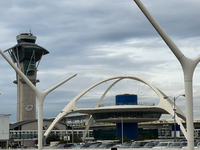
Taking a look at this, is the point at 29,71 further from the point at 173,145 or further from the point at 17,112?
the point at 173,145

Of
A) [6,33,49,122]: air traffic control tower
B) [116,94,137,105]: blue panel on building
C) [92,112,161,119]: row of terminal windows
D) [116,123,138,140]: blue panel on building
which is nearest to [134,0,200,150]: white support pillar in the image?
[92,112,161,119]: row of terminal windows

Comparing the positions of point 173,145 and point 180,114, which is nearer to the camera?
point 173,145

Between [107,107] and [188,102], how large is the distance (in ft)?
261

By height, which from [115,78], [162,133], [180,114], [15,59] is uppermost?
[15,59]

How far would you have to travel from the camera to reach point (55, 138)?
119562 mm

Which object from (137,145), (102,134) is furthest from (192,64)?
(102,134)

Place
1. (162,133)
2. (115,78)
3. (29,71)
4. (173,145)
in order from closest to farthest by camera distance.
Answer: (173,145) → (115,78) → (29,71) → (162,133)

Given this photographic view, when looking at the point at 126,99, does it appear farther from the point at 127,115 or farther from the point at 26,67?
the point at 26,67

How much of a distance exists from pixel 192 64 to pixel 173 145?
23.4 m

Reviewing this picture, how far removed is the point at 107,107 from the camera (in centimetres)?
10688

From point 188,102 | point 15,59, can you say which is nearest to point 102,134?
point 15,59

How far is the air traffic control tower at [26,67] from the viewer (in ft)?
558

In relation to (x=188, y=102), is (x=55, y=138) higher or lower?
lower

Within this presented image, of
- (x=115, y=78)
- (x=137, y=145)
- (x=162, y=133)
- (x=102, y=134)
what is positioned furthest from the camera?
(x=162, y=133)
